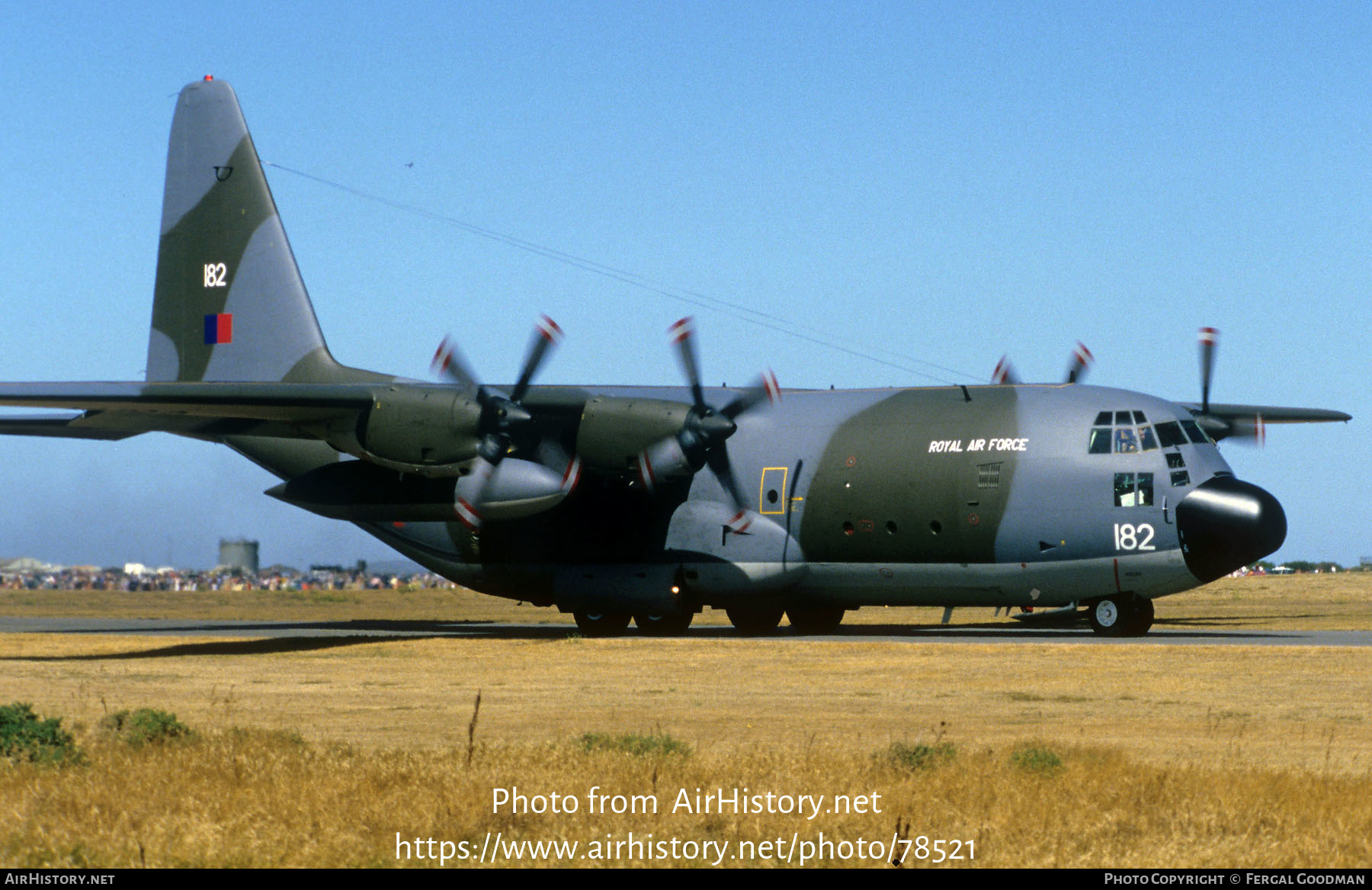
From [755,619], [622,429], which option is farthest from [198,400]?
[755,619]

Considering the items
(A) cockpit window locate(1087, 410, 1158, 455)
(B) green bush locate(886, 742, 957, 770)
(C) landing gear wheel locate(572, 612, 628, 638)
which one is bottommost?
(C) landing gear wheel locate(572, 612, 628, 638)

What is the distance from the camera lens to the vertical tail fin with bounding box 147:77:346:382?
36750mm

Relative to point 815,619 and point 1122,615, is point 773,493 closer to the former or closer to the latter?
point 815,619

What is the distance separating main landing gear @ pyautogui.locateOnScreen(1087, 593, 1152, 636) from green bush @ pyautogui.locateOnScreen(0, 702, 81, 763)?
2037cm

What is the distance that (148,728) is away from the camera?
14070mm

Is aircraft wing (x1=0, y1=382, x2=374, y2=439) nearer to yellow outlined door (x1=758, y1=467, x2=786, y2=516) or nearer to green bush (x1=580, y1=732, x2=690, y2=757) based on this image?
yellow outlined door (x1=758, y1=467, x2=786, y2=516)

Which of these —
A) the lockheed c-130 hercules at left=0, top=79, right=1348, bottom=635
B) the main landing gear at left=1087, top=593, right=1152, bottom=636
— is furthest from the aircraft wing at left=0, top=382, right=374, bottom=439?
the main landing gear at left=1087, top=593, right=1152, bottom=636

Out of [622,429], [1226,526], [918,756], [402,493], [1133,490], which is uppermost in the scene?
[622,429]

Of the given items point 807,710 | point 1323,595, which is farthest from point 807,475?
point 1323,595

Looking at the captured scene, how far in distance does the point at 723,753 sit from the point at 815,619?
19540 millimetres

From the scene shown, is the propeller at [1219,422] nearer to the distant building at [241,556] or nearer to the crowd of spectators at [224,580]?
the crowd of spectators at [224,580]

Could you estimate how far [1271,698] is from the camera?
60.7ft

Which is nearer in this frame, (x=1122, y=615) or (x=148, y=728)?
(x=148, y=728)

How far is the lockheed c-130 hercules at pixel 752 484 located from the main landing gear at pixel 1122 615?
0.15ft
